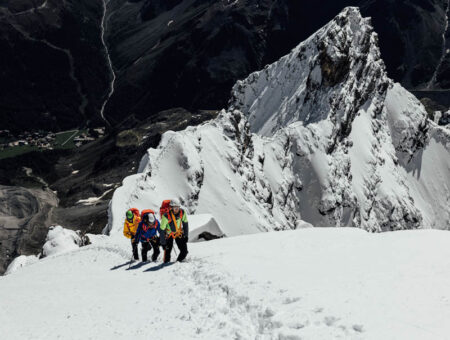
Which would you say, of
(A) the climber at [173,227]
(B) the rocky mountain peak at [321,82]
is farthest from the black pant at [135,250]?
(B) the rocky mountain peak at [321,82]

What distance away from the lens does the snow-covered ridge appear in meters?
68.2

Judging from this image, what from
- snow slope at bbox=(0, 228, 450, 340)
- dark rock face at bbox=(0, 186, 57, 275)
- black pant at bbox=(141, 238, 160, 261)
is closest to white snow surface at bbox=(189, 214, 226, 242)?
snow slope at bbox=(0, 228, 450, 340)

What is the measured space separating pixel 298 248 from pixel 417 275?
7948 mm

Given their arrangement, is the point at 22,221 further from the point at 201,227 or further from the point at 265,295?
the point at 265,295

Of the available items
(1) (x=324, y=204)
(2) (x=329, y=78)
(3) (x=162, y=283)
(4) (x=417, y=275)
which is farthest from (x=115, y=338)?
(2) (x=329, y=78)

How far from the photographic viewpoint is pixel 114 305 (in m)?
18.9

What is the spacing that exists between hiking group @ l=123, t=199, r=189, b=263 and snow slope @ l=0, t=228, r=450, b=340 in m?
1.07

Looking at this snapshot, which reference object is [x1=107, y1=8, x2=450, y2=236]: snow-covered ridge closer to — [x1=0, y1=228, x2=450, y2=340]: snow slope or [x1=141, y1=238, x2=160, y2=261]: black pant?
[x1=141, y1=238, x2=160, y2=261]: black pant

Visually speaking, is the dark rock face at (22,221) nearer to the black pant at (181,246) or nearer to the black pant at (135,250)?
the black pant at (135,250)

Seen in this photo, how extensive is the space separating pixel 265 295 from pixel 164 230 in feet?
28.3

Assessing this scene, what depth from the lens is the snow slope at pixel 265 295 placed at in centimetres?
1409

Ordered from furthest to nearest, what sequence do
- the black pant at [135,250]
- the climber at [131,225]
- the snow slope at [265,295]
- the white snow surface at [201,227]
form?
the white snow surface at [201,227]
the climber at [131,225]
the black pant at [135,250]
the snow slope at [265,295]

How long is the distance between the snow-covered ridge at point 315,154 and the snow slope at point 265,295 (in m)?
30.1

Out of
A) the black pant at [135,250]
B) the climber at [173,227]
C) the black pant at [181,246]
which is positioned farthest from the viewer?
the black pant at [135,250]
